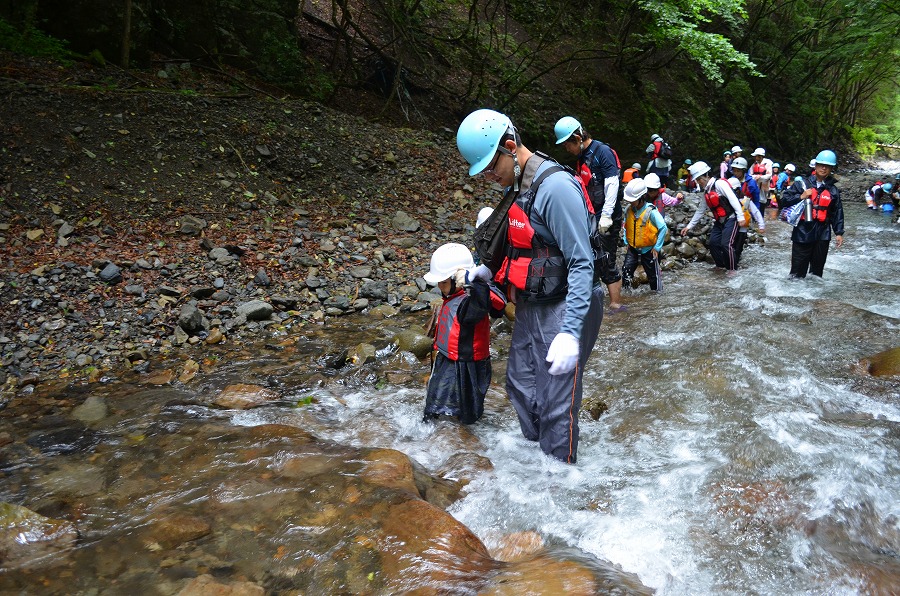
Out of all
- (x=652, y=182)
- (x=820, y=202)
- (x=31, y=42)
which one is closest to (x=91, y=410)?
(x=652, y=182)

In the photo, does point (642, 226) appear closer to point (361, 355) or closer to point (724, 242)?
point (724, 242)

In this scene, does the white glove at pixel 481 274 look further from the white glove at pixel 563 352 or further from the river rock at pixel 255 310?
the river rock at pixel 255 310

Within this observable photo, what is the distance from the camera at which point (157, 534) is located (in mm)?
2879

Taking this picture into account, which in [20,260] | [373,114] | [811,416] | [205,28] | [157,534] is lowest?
[157,534]

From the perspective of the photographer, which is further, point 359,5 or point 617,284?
point 359,5

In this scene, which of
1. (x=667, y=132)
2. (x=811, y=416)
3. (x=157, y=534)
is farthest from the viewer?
(x=667, y=132)

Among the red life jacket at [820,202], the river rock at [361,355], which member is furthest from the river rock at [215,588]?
the red life jacket at [820,202]

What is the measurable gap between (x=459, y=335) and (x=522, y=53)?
616 inches

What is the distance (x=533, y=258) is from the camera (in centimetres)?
330

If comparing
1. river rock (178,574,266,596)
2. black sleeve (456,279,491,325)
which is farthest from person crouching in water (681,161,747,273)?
river rock (178,574,266,596)

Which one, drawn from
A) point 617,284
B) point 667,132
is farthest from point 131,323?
point 667,132

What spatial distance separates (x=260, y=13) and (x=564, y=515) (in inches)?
482

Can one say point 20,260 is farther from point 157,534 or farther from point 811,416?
point 811,416

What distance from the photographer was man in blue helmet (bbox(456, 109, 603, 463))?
3.05 metres
